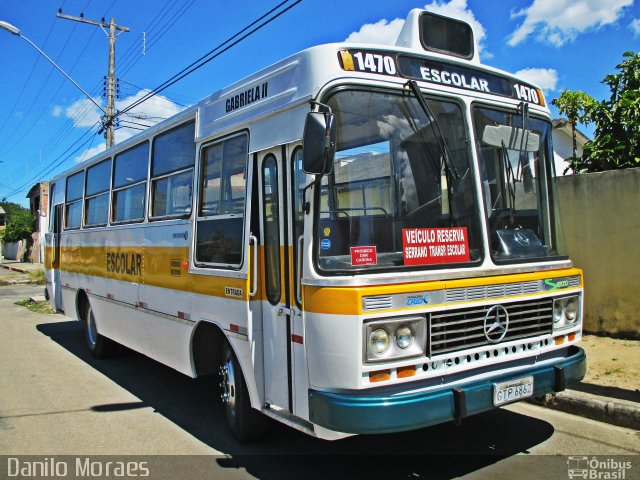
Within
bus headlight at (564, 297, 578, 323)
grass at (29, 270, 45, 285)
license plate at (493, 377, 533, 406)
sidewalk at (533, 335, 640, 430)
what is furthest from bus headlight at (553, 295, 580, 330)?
grass at (29, 270, 45, 285)

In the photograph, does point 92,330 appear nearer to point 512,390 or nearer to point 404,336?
point 404,336

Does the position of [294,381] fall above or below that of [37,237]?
below

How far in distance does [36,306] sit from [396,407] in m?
16.0

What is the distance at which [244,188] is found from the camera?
4680 millimetres

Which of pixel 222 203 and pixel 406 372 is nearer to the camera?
pixel 406 372

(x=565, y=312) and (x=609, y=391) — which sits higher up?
(x=565, y=312)

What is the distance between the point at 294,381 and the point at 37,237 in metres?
48.1

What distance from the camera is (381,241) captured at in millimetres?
3832

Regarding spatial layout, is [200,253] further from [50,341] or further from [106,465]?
[50,341]

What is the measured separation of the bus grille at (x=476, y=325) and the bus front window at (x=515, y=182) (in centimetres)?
40

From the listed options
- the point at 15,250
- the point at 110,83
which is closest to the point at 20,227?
the point at 15,250

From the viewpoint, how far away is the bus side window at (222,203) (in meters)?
4.75

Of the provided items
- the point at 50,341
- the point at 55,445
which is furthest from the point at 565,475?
the point at 50,341

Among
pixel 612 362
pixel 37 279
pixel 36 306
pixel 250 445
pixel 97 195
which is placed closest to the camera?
pixel 250 445
